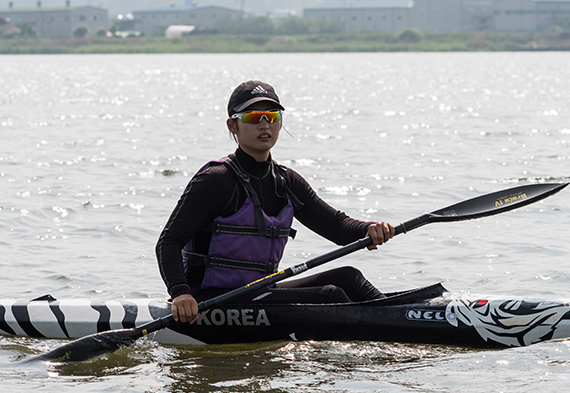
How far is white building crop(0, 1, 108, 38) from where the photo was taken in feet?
486

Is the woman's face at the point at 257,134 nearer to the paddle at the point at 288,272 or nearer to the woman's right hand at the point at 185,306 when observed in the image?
the paddle at the point at 288,272

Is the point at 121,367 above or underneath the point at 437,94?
underneath

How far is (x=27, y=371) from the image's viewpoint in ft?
16.6

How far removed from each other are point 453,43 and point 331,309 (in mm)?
117495

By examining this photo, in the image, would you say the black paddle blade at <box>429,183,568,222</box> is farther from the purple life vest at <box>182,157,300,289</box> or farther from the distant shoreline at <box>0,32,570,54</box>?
the distant shoreline at <box>0,32,570,54</box>

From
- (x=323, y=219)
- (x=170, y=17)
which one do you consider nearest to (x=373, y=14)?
(x=170, y=17)

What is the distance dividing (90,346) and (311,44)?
393 ft

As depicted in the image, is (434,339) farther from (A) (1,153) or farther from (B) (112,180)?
(A) (1,153)

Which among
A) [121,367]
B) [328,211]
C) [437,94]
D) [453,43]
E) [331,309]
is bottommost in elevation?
[121,367]

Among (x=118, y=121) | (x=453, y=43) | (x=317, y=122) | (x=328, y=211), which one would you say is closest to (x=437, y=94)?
(x=317, y=122)

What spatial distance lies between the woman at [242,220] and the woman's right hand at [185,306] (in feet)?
0.10

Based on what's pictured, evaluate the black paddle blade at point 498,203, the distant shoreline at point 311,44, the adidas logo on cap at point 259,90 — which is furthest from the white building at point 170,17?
the adidas logo on cap at point 259,90

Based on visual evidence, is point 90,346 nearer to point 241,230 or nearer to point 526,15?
point 241,230

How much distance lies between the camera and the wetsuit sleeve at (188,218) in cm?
469
